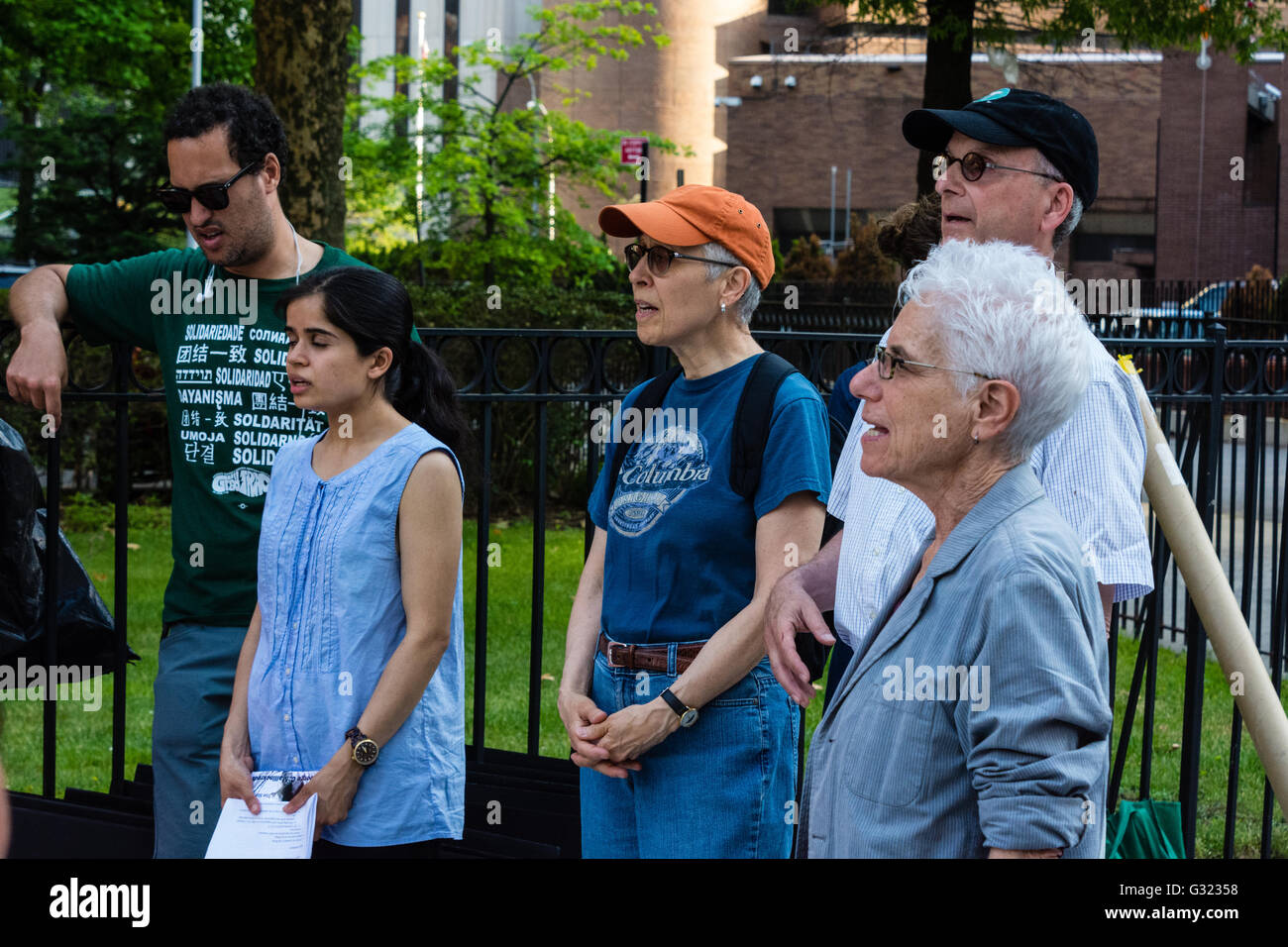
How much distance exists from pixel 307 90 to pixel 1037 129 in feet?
16.0

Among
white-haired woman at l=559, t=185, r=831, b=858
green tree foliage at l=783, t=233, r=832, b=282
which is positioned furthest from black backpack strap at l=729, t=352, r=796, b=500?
green tree foliage at l=783, t=233, r=832, b=282

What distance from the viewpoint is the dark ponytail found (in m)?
2.99

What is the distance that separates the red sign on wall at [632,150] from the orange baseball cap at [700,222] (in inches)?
523

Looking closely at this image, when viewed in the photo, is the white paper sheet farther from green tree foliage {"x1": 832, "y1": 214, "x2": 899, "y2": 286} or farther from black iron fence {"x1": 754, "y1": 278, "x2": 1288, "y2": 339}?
green tree foliage {"x1": 832, "y1": 214, "x2": 899, "y2": 286}

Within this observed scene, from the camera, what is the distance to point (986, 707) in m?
1.87

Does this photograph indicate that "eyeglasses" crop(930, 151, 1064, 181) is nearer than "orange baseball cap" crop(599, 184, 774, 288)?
Yes

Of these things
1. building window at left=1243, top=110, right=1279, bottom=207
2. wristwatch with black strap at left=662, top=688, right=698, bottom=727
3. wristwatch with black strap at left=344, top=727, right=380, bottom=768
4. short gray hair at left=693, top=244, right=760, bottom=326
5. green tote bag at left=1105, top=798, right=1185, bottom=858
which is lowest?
green tote bag at left=1105, top=798, right=1185, bottom=858

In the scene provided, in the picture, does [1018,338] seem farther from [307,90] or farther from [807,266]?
[807,266]

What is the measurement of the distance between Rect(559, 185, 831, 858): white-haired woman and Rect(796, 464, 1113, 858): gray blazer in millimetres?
721

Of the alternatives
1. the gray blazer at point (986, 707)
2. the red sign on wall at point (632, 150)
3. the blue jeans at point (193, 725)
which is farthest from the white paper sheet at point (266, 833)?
the red sign on wall at point (632, 150)

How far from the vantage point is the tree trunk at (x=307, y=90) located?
6.75 m

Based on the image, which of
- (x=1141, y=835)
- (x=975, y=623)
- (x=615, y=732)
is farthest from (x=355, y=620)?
(x=1141, y=835)
